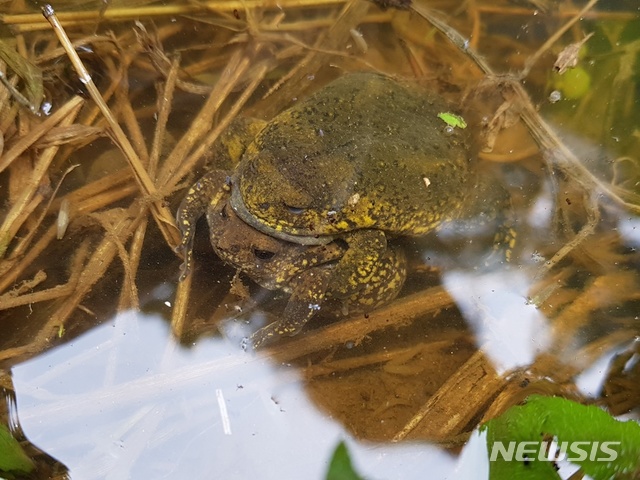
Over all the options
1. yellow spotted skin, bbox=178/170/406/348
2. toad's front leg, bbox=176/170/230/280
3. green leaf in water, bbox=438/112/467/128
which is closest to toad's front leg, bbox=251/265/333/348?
yellow spotted skin, bbox=178/170/406/348

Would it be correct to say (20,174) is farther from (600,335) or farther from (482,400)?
(600,335)

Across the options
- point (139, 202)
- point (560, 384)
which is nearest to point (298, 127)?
point (139, 202)

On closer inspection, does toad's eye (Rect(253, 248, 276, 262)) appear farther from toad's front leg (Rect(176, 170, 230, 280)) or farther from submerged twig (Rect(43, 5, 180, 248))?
submerged twig (Rect(43, 5, 180, 248))

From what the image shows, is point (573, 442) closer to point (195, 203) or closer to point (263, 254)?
point (263, 254)

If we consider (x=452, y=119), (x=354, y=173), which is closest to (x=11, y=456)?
(x=354, y=173)

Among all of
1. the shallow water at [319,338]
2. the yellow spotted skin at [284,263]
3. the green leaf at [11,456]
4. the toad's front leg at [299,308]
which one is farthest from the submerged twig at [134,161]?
the green leaf at [11,456]
